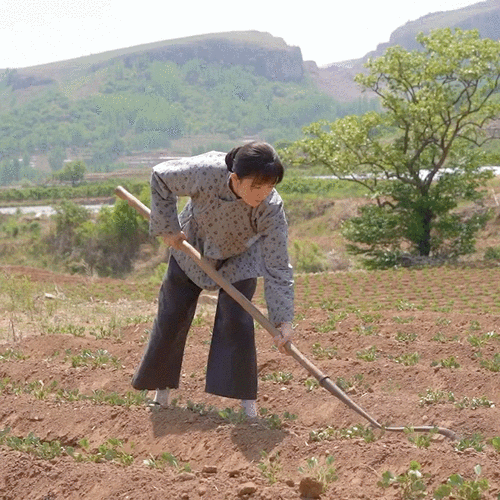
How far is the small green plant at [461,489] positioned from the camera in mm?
3332

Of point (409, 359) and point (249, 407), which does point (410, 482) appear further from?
point (409, 359)

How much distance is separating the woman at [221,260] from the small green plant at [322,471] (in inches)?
32.8

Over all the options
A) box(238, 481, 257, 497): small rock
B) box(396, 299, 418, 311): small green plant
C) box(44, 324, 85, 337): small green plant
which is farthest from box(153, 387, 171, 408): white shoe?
box(396, 299, 418, 311): small green plant

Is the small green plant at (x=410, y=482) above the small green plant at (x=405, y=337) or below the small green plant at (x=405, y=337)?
above

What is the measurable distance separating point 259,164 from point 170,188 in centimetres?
68

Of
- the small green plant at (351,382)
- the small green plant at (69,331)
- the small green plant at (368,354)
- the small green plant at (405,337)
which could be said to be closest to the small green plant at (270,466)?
the small green plant at (351,382)

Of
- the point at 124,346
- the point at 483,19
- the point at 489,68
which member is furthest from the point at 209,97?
the point at 124,346

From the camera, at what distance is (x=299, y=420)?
17.3 feet

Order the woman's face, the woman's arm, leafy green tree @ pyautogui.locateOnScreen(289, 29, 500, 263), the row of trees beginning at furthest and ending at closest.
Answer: the row of trees < leafy green tree @ pyautogui.locateOnScreen(289, 29, 500, 263) < the woman's arm < the woman's face

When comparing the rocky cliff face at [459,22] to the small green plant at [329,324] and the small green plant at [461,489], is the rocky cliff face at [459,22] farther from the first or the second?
the small green plant at [461,489]

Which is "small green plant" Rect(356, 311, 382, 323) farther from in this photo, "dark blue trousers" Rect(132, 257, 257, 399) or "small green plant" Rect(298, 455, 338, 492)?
"small green plant" Rect(298, 455, 338, 492)

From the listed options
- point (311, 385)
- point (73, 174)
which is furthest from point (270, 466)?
point (73, 174)

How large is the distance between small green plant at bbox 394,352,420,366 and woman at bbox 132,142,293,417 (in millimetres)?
2125

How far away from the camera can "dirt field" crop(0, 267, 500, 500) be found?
149 inches
